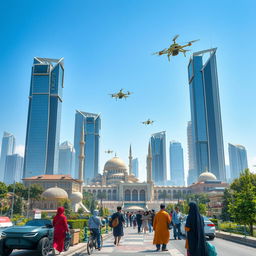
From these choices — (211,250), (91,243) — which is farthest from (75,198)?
(211,250)

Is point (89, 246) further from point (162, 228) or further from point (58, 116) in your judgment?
point (58, 116)

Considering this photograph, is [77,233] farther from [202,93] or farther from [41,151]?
[202,93]

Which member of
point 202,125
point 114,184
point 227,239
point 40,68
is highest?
point 40,68

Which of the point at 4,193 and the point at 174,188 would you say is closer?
the point at 4,193

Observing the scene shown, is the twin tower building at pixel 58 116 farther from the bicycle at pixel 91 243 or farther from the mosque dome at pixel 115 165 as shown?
the bicycle at pixel 91 243

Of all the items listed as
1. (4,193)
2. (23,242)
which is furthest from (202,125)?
(23,242)

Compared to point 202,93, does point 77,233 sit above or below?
below
